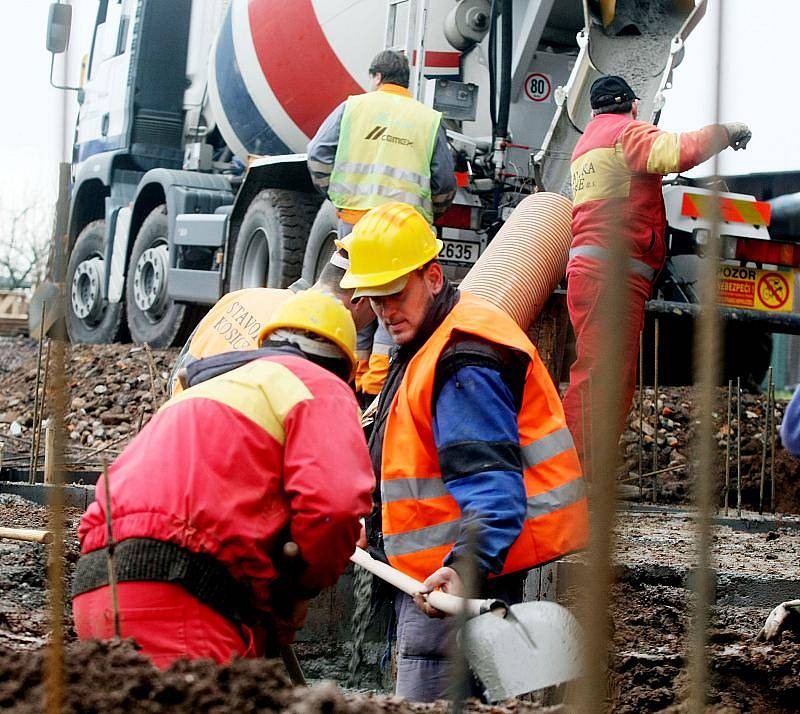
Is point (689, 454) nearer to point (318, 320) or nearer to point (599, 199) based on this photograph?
point (599, 199)

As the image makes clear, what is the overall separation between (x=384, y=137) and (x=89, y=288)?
6720 mm

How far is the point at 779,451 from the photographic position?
7750 millimetres

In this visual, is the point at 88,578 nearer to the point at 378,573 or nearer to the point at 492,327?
the point at 378,573

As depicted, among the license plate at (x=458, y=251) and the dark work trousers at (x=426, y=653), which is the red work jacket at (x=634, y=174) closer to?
the license plate at (x=458, y=251)

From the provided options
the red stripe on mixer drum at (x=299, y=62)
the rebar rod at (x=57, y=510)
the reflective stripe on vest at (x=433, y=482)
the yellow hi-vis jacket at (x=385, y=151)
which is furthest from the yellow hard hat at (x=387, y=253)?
the red stripe on mixer drum at (x=299, y=62)

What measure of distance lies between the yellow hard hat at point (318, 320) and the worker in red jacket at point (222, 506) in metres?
0.21

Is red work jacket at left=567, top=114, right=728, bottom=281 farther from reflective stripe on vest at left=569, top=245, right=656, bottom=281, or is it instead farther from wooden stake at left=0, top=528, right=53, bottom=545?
wooden stake at left=0, top=528, right=53, bottom=545

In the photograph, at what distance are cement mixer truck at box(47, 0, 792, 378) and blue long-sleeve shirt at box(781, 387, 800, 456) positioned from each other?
407 centimetres

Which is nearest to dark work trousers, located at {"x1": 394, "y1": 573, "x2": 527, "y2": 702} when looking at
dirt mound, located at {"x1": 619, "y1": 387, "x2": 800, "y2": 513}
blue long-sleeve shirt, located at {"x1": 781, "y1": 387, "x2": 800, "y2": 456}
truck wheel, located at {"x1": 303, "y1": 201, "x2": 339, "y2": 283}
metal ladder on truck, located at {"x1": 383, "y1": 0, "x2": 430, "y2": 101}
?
blue long-sleeve shirt, located at {"x1": 781, "y1": 387, "x2": 800, "y2": 456}

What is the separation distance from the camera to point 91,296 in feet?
39.5

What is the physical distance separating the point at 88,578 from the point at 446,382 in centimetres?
95

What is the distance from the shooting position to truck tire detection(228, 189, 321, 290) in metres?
8.20

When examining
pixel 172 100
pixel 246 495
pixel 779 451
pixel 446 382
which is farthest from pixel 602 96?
pixel 172 100

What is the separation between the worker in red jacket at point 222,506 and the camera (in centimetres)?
256
